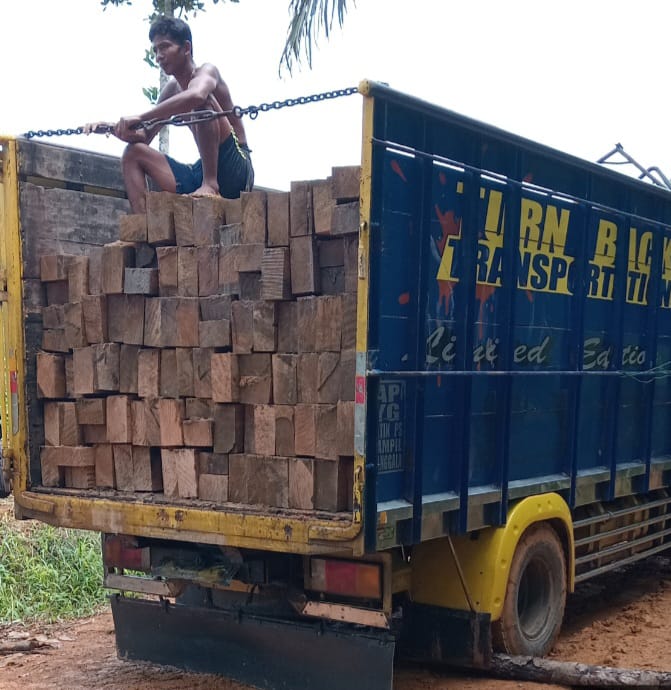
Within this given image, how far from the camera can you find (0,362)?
4.73 metres

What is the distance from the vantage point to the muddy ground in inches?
183

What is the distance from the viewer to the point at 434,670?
15.6 feet

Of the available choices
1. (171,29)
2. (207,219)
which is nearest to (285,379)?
(207,219)

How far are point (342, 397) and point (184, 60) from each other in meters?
2.28

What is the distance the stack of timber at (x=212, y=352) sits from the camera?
13.0 feet

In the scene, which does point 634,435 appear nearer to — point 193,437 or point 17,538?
point 193,437

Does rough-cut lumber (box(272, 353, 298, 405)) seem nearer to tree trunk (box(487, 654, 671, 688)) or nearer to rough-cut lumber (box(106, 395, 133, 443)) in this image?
rough-cut lumber (box(106, 395, 133, 443))

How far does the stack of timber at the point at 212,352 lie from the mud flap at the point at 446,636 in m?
0.94

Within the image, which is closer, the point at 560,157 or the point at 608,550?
the point at 560,157

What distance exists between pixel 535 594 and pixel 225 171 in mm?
2796

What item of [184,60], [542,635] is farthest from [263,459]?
[184,60]

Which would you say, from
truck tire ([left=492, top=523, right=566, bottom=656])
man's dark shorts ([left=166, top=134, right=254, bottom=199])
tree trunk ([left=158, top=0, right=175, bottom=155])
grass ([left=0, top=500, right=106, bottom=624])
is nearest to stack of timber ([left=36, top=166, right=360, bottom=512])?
man's dark shorts ([left=166, top=134, right=254, bottom=199])

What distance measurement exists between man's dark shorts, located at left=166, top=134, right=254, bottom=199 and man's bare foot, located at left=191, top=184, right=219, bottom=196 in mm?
159

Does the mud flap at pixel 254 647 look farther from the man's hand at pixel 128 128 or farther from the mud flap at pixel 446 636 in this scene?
the man's hand at pixel 128 128
